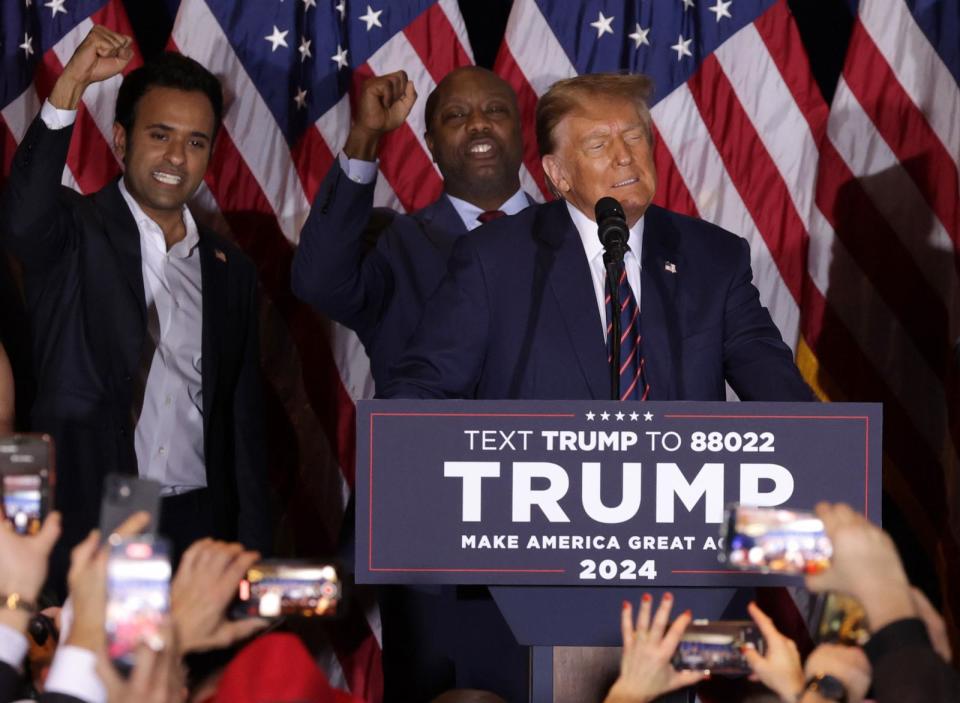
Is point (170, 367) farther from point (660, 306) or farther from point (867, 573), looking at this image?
point (867, 573)

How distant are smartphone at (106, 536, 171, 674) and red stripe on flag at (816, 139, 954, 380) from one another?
349 cm

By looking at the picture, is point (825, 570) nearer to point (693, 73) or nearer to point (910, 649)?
point (910, 649)

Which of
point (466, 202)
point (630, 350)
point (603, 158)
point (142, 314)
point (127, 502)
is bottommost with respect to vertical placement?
point (127, 502)

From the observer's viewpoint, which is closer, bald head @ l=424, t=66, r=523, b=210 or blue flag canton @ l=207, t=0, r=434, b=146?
bald head @ l=424, t=66, r=523, b=210

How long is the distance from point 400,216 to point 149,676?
2858 millimetres

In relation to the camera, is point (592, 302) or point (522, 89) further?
point (522, 89)

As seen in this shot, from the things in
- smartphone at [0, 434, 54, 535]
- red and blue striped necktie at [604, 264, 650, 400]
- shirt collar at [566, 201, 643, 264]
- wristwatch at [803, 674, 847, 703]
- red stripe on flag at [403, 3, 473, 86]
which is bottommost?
wristwatch at [803, 674, 847, 703]

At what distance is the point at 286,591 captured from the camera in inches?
77.9

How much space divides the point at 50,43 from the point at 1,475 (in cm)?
309

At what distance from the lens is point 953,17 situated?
15.5ft

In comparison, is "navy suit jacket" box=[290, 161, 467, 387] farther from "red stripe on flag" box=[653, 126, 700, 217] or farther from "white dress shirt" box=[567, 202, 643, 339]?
"white dress shirt" box=[567, 202, 643, 339]

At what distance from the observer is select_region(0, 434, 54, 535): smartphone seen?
6.35ft

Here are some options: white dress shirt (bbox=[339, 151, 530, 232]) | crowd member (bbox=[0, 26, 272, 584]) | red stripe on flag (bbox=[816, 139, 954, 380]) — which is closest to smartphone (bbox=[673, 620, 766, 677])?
crowd member (bbox=[0, 26, 272, 584])

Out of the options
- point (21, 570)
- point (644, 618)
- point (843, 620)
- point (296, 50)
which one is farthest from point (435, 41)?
point (21, 570)
